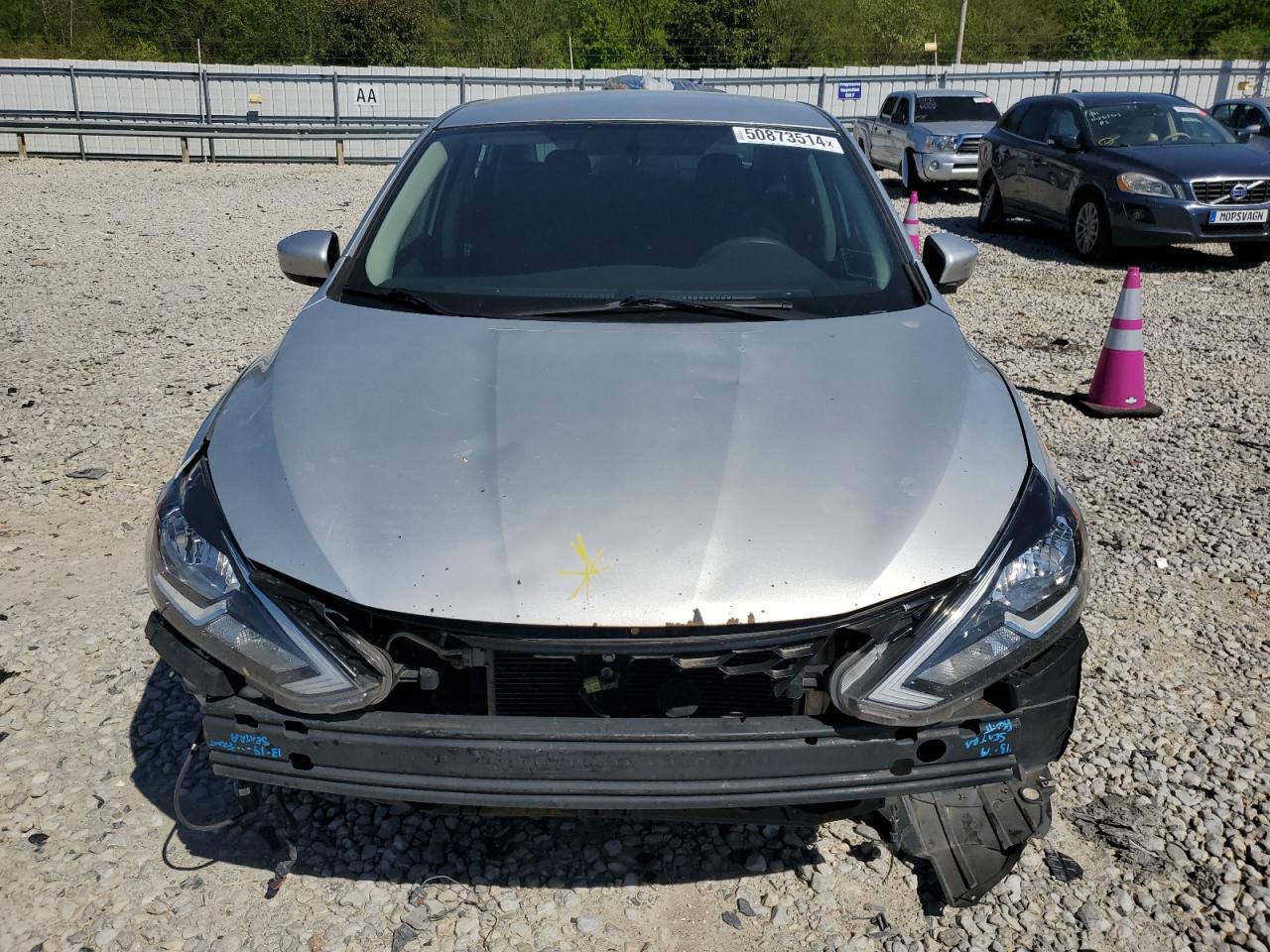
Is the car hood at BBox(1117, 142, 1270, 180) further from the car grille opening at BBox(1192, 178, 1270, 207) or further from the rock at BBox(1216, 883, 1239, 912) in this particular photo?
the rock at BBox(1216, 883, 1239, 912)

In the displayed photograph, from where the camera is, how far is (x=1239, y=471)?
210 inches

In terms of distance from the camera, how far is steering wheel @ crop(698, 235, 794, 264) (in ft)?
11.0

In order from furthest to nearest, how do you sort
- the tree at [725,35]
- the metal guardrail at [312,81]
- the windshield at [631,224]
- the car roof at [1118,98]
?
the tree at [725,35], the metal guardrail at [312,81], the car roof at [1118,98], the windshield at [631,224]

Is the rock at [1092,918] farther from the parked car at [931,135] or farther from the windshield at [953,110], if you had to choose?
the windshield at [953,110]

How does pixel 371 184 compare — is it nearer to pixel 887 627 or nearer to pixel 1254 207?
pixel 1254 207

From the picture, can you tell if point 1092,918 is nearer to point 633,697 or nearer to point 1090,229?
point 633,697

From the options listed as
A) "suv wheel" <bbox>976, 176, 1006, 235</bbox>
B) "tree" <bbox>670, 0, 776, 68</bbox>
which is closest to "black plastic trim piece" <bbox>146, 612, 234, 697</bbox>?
"suv wheel" <bbox>976, 176, 1006, 235</bbox>

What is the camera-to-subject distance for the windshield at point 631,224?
3217 millimetres

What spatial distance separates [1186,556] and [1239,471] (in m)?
1.26

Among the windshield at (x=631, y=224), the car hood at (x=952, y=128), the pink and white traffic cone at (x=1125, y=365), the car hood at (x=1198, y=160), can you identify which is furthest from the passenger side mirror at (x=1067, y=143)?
the windshield at (x=631, y=224)

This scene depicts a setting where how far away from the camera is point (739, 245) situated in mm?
3381

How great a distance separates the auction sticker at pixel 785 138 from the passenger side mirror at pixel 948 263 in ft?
1.52

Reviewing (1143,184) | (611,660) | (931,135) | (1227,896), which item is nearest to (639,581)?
(611,660)

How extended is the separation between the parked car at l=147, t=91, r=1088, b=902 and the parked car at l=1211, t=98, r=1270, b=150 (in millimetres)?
16056
